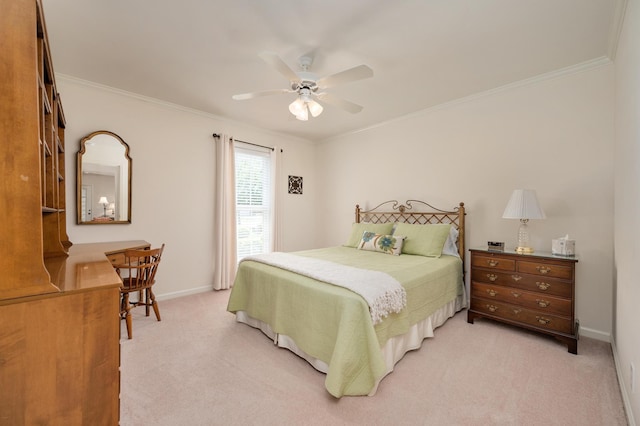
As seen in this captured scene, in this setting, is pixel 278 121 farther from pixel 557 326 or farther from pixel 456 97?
pixel 557 326

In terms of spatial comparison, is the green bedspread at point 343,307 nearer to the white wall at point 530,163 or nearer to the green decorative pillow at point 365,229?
the green decorative pillow at point 365,229

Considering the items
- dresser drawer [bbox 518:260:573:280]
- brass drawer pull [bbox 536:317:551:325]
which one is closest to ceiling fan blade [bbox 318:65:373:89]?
dresser drawer [bbox 518:260:573:280]

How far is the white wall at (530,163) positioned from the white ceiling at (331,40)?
29 cm

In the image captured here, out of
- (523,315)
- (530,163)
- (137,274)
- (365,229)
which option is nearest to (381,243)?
(365,229)

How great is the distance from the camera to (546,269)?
2486 mm

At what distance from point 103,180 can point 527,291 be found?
4.60m

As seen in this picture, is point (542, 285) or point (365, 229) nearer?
point (542, 285)

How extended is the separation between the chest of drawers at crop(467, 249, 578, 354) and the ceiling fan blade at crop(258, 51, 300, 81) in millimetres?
2444

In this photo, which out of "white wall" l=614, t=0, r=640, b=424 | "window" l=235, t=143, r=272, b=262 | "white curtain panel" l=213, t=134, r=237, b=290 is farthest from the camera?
"window" l=235, t=143, r=272, b=262

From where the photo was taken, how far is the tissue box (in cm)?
250

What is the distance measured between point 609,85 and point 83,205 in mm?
5373

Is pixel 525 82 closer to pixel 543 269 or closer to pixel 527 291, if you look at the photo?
pixel 543 269

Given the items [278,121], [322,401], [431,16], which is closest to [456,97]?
[431,16]

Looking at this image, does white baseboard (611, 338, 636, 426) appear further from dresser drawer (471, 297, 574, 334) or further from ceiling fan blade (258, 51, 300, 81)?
ceiling fan blade (258, 51, 300, 81)
